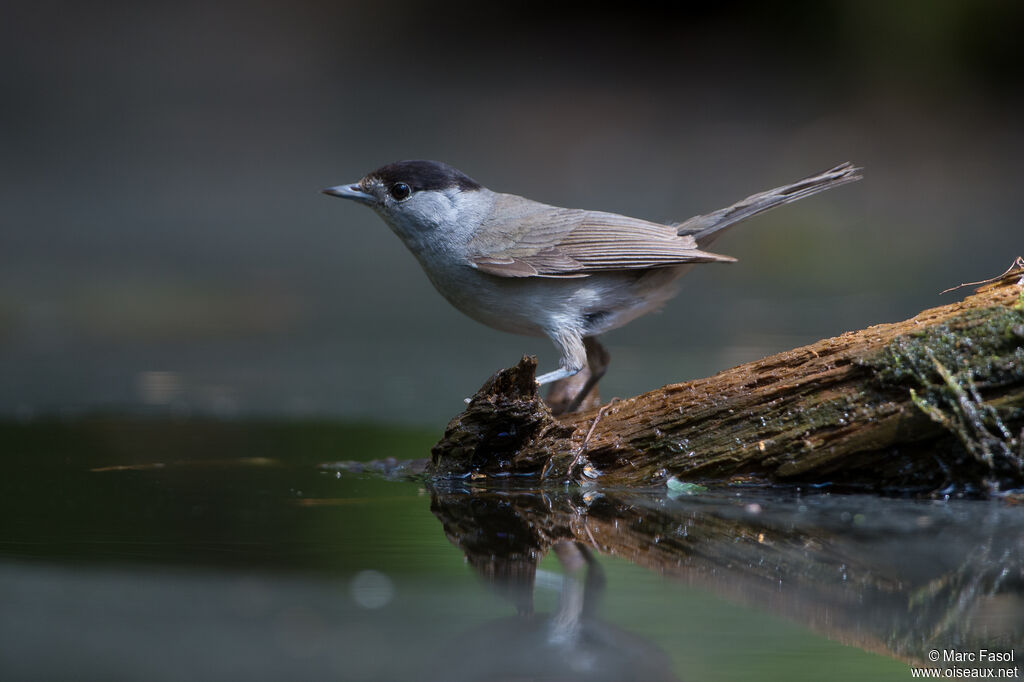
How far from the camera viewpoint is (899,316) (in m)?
7.01

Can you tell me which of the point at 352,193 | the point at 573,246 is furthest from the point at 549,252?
the point at 352,193

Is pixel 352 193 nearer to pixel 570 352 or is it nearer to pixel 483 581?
pixel 570 352

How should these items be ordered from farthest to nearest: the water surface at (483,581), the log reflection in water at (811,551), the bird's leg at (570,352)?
1. the bird's leg at (570,352)
2. the log reflection in water at (811,551)
3. the water surface at (483,581)

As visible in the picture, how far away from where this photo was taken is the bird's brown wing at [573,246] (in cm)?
421

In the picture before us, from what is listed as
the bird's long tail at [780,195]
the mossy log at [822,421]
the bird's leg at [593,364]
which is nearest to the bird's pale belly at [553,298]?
the bird's leg at [593,364]

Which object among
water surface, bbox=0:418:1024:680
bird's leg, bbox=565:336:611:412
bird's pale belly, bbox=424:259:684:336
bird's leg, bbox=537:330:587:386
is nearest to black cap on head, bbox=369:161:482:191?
bird's pale belly, bbox=424:259:684:336

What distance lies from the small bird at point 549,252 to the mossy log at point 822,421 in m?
0.45

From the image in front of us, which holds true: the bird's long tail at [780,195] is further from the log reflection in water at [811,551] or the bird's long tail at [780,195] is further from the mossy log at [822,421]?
the log reflection in water at [811,551]

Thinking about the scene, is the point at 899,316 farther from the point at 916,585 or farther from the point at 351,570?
the point at 351,570

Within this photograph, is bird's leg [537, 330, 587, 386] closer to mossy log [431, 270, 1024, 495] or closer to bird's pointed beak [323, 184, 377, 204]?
mossy log [431, 270, 1024, 495]

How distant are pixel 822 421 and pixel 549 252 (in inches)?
56.3

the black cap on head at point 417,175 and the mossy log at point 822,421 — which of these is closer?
the mossy log at point 822,421

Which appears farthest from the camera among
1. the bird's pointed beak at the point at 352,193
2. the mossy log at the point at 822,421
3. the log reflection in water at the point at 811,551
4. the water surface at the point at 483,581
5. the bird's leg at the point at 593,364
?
the bird's leg at the point at 593,364

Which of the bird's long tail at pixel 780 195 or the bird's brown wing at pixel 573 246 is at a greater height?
the bird's long tail at pixel 780 195
